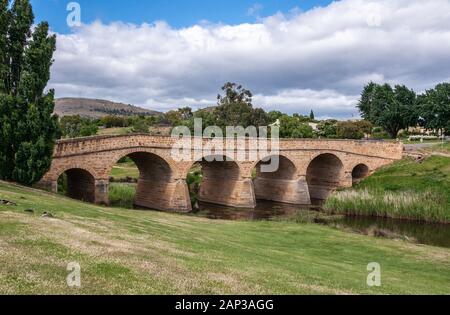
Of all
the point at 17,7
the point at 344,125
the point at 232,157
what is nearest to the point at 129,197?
the point at 232,157

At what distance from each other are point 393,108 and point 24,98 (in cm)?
7886

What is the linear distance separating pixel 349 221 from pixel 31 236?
30.9m

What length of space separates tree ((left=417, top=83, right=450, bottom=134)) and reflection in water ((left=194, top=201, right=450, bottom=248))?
44665 mm

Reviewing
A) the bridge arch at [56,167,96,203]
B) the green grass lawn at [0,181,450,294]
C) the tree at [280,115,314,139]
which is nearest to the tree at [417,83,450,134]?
the tree at [280,115,314,139]

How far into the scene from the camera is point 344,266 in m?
17.7

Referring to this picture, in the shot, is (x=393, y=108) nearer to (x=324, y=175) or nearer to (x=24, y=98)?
(x=324, y=175)

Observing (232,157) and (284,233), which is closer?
(284,233)

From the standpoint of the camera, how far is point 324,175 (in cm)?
5662

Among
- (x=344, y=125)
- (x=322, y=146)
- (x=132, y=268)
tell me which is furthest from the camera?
(x=344, y=125)

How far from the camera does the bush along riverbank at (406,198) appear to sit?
39344 mm

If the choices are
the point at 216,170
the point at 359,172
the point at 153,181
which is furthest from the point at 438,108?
the point at 153,181

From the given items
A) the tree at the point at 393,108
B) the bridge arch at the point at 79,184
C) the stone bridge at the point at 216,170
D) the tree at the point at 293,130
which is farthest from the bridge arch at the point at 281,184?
the tree at the point at 393,108

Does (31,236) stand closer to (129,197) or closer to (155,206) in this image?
(155,206)

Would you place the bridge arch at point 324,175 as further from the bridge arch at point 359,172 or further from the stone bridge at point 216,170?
the bridge arch at point 359,172
